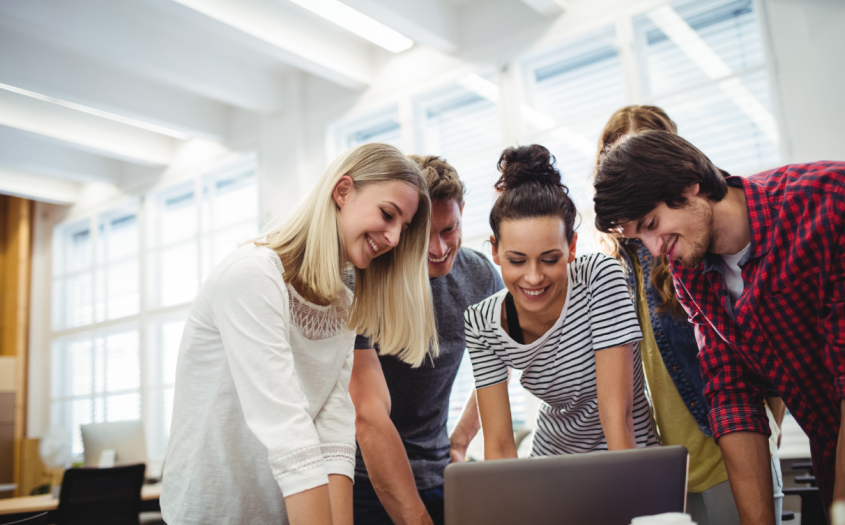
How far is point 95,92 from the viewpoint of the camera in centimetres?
556

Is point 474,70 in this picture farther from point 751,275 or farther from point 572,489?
point 572,489

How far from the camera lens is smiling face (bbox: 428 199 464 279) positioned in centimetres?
194

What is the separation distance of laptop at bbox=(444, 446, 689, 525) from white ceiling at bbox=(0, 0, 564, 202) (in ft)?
12.8

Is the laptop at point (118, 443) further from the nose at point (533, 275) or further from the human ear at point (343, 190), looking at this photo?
the nose at point (533, 275)

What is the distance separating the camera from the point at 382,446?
5.48 feet

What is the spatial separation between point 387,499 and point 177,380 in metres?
0.65

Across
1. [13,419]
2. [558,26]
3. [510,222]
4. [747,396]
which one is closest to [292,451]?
[510,222]

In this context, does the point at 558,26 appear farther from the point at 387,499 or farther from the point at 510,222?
the point at 387,499

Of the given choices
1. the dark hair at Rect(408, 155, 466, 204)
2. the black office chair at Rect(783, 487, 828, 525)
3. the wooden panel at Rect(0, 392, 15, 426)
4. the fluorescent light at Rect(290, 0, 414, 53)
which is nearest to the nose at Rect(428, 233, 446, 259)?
the dark hair at Rect(408, 155, 466, 204)

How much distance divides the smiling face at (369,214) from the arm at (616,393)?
57 centimetres

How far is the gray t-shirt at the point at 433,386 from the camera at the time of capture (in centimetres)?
191

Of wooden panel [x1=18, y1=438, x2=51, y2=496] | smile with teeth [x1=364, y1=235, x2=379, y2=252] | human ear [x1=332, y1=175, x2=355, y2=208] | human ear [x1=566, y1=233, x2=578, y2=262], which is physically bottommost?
wooden panel [x1=18, y1=438, x2=51, y2=496]

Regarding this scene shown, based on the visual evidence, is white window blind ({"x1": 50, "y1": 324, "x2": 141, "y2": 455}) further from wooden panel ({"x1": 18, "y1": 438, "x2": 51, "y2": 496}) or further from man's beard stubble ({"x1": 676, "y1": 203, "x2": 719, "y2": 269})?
man's beard stubble ({"x1": 676, "y1": 203, "x2": 719, "y2": 269})

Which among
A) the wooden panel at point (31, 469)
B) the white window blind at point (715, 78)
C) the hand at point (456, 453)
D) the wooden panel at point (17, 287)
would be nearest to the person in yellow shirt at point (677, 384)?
the hand at point (456, 453)
